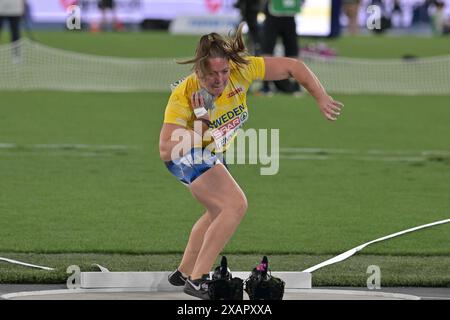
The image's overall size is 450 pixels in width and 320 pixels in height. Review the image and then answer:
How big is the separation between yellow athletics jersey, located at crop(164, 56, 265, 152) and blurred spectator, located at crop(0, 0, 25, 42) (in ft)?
65.2

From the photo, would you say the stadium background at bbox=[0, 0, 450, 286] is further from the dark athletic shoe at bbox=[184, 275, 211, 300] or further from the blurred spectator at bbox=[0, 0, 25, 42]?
the blurred spectator at bbox=[0, 0, 25, 42]

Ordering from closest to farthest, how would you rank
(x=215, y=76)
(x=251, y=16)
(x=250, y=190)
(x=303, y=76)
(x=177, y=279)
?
1. (x=215, y=76)
2. (x=303, y=76)
3. (x=177, y=279)
4. (x=250, y=190)
5. (x=251, y=16)

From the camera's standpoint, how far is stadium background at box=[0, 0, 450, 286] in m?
10.3

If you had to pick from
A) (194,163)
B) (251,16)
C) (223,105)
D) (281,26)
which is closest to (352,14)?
(251,16)

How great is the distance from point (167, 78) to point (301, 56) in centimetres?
296

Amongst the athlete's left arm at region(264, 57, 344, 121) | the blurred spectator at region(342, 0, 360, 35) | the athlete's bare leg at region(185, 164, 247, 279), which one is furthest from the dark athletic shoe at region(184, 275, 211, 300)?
the blurred spectator at region(342, 0, 360, 35)

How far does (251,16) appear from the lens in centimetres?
2497

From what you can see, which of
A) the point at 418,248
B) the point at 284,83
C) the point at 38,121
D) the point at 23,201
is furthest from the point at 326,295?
the point at 284,83

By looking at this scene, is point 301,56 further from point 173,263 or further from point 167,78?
point 173,263

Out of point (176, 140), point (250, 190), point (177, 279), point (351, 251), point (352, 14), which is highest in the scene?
point (176, 140)


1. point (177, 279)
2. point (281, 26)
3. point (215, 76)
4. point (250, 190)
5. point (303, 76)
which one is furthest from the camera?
point (281, 26)

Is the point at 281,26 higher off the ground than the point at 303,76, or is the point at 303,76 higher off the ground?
the point at 303,76

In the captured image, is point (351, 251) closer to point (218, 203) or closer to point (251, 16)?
point (218, 203)

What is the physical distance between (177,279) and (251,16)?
16.6 metres
